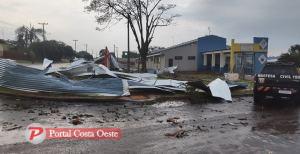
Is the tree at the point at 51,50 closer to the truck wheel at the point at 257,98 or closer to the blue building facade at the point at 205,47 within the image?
the blue building facade at the point at 205,47

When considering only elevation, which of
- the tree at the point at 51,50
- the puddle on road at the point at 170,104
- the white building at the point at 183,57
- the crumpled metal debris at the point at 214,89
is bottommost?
the puddle on road at the point at 170,104

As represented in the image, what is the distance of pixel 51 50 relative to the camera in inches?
4291

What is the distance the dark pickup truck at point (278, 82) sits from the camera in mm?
15125

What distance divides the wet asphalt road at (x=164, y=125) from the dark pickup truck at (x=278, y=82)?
546mm

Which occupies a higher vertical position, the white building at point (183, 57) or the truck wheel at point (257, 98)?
the white building at point (183, 57)

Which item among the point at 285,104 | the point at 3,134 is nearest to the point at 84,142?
the point at 3,134

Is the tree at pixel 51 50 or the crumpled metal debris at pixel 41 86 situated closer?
the crumpled metal debris at pixel 41 86

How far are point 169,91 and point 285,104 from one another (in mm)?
4809

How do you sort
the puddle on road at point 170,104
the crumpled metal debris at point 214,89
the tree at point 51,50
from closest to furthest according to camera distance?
1. the puddle on road at point 170,104
2. the crumpled metal debris at point 214,89
3. the tree at point 51,50

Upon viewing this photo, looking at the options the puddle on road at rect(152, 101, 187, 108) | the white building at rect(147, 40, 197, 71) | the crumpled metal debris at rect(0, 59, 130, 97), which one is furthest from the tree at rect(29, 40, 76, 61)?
the puddle on road at rect(152, 101, 187, 108)

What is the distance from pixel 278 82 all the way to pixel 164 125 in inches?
279

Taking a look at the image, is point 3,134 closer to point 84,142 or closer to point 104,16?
point 84,142

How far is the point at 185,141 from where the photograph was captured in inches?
320

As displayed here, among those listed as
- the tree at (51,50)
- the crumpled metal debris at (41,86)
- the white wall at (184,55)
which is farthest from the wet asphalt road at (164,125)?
the tree at (51,50)
